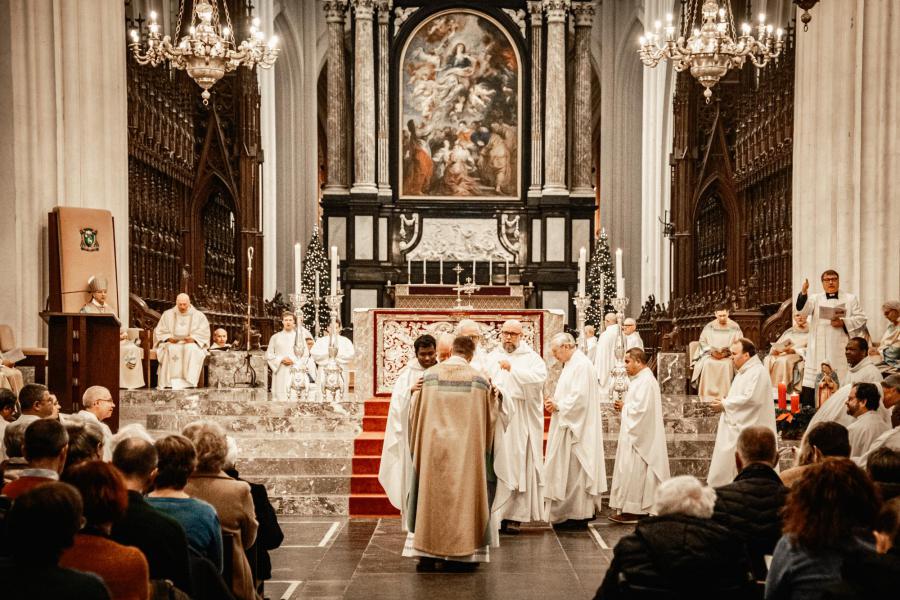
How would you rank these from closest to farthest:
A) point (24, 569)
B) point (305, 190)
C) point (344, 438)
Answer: point (24, 569) < point (344, 438) < point (305, 190)

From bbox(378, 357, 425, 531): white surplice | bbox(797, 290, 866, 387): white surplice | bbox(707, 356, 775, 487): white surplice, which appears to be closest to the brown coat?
bbox(378, 357, 425, 531): white surplice

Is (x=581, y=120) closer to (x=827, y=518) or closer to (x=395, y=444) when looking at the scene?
(x=395, y=444)

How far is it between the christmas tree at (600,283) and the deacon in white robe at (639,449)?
12.9m

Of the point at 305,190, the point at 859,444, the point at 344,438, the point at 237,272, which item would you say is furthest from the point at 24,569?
the point at 305,190

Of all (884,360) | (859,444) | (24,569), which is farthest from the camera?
(884,360)

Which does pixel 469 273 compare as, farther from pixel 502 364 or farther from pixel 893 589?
pixel 893 589

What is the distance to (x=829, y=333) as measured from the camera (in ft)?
39.4

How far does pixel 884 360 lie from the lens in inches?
415

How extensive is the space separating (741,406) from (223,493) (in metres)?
5.52

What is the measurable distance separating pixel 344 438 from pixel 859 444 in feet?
17.2

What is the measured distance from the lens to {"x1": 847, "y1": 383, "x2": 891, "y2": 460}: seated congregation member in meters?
7.63

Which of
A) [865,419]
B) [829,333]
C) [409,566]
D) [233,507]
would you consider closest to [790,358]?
[829,333]

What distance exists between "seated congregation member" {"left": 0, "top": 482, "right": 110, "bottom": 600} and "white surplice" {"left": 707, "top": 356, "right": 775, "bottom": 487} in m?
7.13

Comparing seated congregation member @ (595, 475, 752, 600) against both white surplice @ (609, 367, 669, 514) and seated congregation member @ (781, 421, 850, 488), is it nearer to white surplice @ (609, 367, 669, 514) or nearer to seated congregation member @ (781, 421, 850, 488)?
seated congregation member @ (781, 421, 850, 488)
